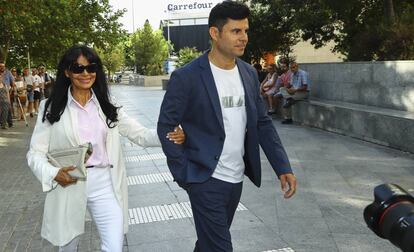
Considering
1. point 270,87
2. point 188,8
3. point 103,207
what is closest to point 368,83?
point 270,87

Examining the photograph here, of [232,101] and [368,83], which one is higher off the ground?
[232,101]

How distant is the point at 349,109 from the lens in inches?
389

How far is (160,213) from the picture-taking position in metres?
5.44

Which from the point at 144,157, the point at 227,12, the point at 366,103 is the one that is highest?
the point at 227,12

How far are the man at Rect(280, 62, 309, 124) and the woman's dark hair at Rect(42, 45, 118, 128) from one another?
31.2 ft

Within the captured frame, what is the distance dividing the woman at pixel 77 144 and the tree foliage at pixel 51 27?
988cm

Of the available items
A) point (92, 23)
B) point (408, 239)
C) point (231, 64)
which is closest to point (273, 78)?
point (231, 64)

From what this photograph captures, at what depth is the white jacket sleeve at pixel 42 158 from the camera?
9.63 feet

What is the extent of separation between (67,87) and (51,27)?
703 inches

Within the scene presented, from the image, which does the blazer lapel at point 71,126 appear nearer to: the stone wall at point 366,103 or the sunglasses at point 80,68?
the sunglasses at point 80,68

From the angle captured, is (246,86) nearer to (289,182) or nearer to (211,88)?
(211,88)

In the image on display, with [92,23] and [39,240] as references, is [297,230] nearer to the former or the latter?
[39,240]

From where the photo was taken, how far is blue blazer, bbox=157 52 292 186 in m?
2.94

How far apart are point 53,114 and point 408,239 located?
229 centimetres
